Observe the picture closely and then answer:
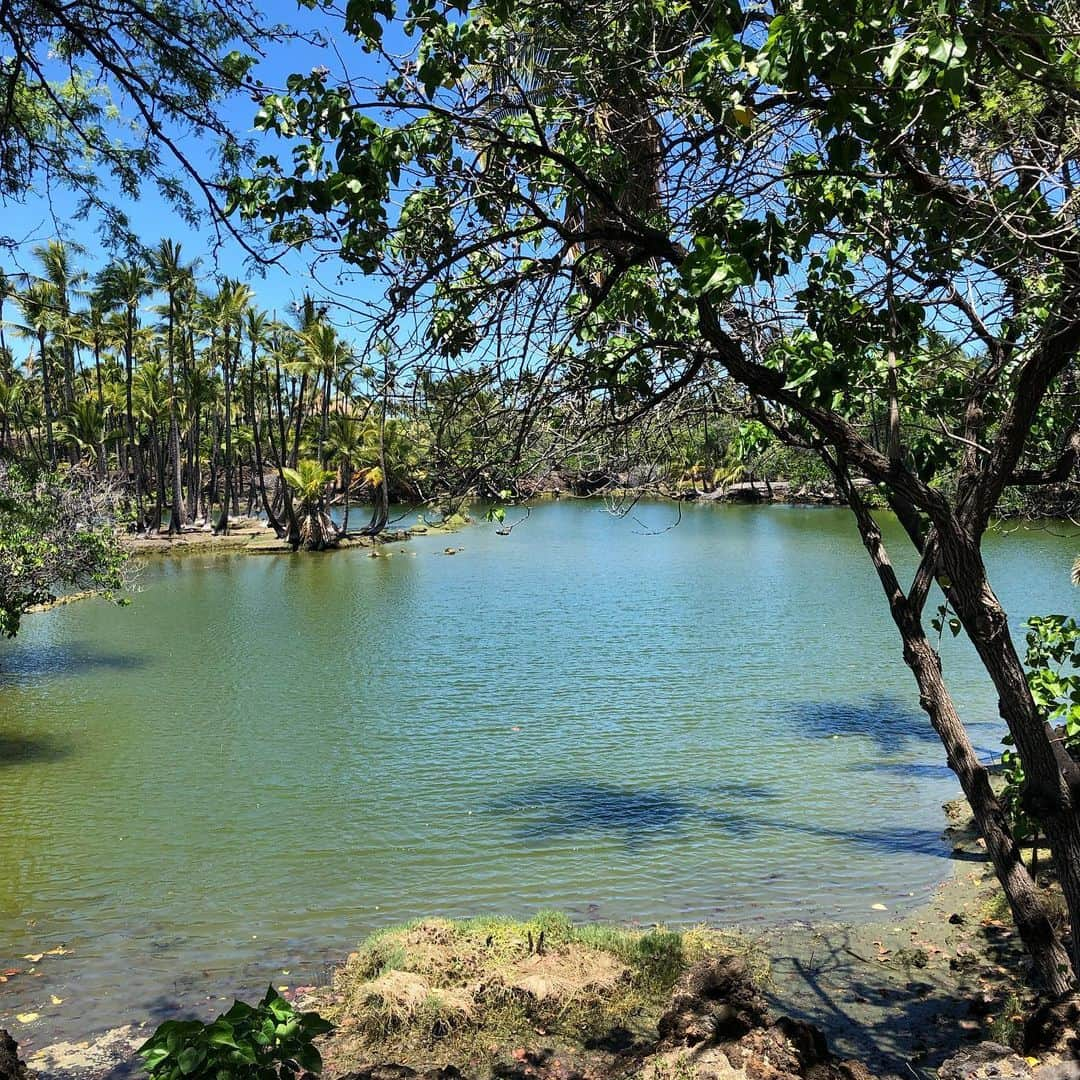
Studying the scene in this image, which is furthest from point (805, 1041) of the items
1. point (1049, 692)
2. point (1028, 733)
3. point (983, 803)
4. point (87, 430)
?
point (87, 430)

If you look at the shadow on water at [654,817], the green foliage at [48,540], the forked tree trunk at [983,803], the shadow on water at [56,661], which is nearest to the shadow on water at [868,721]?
the shadow on water at [654,817]

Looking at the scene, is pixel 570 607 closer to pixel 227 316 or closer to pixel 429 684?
pixel 429 684

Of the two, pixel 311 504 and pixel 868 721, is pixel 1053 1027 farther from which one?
pixel 311 504

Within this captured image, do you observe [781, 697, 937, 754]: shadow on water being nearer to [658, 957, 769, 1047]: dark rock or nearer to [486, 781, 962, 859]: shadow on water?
[486, 781, 962, 859]: shadow on water

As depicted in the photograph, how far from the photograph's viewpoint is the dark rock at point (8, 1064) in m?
3.11

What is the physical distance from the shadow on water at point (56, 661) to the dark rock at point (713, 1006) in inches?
591

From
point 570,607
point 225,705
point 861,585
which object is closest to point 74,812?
point 225,705

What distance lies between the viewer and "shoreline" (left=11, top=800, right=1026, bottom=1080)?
5.38m

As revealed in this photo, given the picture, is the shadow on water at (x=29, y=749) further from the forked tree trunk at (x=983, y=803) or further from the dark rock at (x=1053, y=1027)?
the dark rock at (x=1053, y=1027)

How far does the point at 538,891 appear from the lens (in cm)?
840

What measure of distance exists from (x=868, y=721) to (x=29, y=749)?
11.0 meters

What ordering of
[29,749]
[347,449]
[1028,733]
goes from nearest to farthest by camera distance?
[1028,733] → [29,749] → [347,449]

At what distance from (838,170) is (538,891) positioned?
6394mm

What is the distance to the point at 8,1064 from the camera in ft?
10.4
